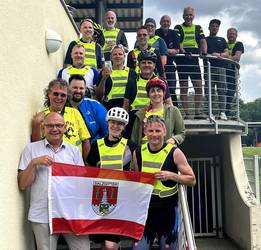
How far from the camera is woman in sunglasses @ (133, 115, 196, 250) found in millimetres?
4004

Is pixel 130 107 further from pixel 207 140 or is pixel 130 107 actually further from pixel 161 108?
pixel 207 140

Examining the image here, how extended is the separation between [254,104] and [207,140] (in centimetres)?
10363

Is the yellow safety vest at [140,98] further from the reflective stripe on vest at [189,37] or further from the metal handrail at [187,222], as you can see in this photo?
the reflective stripe on vest at [189,37]

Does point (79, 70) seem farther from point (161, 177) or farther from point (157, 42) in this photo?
point (161, 177)

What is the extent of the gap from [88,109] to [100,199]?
1144mm

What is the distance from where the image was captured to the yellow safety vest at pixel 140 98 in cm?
562

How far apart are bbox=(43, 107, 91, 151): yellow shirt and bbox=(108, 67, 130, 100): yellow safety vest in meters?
1.32

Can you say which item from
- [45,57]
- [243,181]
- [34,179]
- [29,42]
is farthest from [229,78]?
[34,179]

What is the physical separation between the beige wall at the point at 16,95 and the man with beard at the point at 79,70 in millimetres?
540

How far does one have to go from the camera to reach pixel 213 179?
10.8 meters

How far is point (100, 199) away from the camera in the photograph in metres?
4.18

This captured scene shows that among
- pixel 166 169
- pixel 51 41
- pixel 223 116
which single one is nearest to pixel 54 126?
pixel 166 169

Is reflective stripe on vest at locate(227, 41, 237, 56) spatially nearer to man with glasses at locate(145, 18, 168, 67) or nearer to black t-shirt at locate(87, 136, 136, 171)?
man with glasses at locate(145, 18, 168, 67)

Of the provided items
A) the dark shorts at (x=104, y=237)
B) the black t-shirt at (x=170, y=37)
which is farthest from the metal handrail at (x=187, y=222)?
the black t-shirt at (x=170, y=37)
